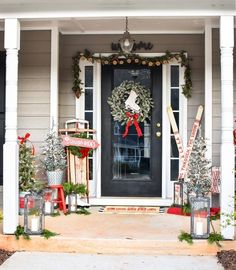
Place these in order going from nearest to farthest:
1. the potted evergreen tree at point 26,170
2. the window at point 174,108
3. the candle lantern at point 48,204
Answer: the candle lantern at point 48,204, the potted evergreen tree at point 26,170, the window at point 174,108

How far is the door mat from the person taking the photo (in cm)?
586

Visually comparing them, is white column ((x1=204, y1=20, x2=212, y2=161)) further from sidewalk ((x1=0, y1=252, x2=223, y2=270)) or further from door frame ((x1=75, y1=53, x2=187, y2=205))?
sidewalk ((x1=0, y1=252, x2=223, y2=270))

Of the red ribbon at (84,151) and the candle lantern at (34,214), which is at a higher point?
the red ribbon at (84,151)

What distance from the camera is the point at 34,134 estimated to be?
20.5ft

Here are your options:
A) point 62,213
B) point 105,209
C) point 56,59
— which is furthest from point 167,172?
point 56,59

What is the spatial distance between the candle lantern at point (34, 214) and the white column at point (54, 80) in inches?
65.7

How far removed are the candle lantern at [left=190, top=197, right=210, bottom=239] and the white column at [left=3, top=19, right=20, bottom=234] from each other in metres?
1.73

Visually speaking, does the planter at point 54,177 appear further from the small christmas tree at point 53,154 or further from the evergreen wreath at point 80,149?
the evergreen wreath at point 80,149

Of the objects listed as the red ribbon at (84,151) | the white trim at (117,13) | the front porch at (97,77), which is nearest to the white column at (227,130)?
the white trim at (117,13)

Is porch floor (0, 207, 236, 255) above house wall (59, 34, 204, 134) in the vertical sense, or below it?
below

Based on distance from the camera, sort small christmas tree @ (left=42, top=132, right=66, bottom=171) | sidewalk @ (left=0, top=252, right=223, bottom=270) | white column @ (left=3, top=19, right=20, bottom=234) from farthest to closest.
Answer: small christmas tree @ (left=42, top=132, right=66, bottom=171) < white column @ (left=3, top=19, right=20, bottom=234) < sidewalk @ (left=0, top=252, right=223, bottom=270)

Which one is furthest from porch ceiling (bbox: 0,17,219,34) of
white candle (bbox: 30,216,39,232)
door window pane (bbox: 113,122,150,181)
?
white candle (bbox: 30,216,39,232)

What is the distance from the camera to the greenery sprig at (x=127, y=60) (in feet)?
20.4

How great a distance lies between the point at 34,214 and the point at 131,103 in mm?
2392
